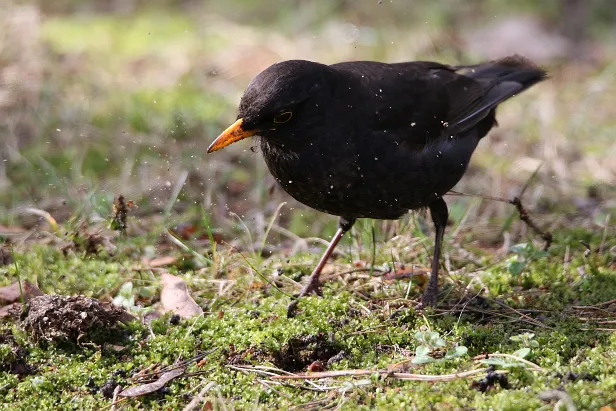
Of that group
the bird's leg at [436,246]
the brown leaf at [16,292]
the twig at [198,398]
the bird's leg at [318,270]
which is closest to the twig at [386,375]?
the twig at [198,398]

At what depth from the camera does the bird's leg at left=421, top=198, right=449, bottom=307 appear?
443 centimetres

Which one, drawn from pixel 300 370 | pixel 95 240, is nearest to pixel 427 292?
pixel 300 370

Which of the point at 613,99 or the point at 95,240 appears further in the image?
the point at 613,99

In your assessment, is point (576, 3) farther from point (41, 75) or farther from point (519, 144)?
point (41, 75)

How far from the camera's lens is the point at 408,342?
3.98 m

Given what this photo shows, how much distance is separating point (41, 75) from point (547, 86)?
6.10 meters

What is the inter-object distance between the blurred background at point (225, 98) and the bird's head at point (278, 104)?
2.60 ft

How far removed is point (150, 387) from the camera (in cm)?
360

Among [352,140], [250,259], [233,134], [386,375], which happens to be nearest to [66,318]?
[233,134]

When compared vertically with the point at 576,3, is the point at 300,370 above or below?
below

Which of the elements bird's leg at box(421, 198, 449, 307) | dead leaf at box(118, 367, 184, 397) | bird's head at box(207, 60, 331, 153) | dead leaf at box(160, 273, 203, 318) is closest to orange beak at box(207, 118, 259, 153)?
bird's head at box(207, 60, 331, 153)

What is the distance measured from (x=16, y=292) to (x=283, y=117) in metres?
1.93

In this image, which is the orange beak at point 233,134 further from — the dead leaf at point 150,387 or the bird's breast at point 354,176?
the dead leaf at point 150,387

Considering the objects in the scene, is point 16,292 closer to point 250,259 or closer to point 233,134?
point 250,259
